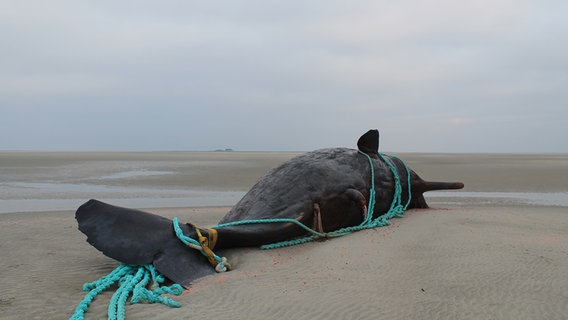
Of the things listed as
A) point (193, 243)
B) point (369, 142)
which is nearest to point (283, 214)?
point (193, 243)

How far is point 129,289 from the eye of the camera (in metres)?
3.62

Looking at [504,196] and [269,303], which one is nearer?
[269,303]

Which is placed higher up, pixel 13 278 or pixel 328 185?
pixel 328 185

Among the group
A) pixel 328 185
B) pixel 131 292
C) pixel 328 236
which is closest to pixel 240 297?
pixel 131 292

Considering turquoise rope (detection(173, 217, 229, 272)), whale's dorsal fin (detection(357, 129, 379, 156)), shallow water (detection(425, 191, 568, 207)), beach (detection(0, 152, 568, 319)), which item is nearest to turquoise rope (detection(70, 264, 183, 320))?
beach (detection(0, 152, 568, 319))

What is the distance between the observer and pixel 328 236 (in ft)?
17.2

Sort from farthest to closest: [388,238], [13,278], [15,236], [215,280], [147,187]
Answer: [147,187] < [15,236] < [388,238] < [13,278] < [215,280]

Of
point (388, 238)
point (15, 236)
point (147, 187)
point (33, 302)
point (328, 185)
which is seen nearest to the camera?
point (33, 302)

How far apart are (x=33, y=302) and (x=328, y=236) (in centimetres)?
308

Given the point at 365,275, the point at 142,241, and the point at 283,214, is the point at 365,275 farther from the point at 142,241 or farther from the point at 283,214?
the point at 142,241

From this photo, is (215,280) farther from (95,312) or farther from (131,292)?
(95,312)

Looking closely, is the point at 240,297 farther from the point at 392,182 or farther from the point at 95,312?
the point at 392,182

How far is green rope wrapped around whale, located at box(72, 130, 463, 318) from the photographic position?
4133 millimetres

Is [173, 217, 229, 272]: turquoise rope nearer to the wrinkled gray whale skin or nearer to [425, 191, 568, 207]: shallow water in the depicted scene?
the wrinkled gray whale skin
